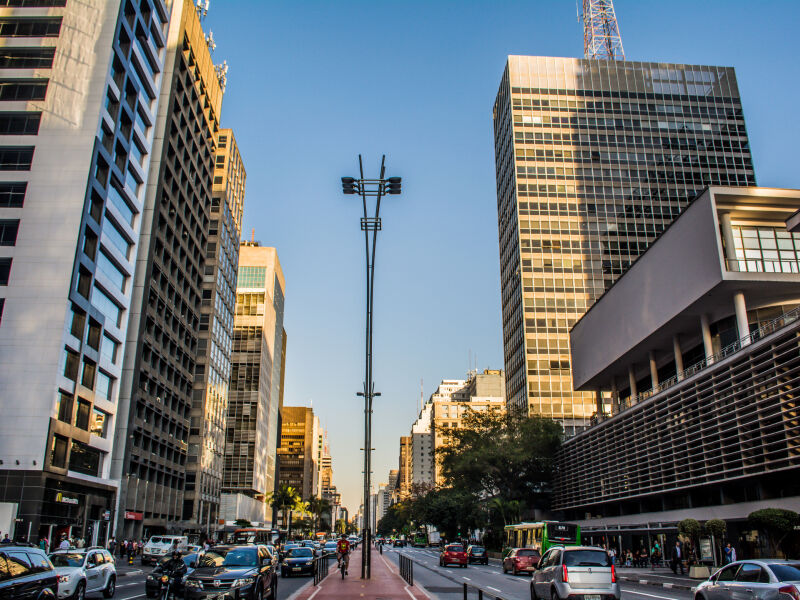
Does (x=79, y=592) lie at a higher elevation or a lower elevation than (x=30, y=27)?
lower

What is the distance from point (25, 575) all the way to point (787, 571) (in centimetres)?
1612

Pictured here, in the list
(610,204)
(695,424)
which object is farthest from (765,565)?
(610,204)

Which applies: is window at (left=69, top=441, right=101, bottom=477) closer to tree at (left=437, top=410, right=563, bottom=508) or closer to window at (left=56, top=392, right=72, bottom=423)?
window at (left=56, top=392, right=72, bottom=423)

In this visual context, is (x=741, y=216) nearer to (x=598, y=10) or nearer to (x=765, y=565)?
(x=765, y=565)

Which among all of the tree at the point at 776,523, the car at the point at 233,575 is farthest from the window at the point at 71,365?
the tree at the point at 776,523

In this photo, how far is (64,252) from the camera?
47656 millimetres

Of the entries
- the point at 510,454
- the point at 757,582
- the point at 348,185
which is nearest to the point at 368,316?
the point at 348,185

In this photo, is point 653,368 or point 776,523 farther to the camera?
point 653,368

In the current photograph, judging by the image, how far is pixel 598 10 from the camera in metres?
115

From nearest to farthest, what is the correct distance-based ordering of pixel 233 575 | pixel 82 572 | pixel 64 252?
pixel 233 575 → pixel 82 572 → pixel 64 252

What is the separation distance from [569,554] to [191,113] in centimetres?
7791

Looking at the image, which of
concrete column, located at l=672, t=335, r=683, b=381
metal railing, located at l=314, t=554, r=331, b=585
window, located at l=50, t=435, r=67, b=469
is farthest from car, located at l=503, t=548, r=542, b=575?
window, located at l=50, t=435, r=67, b=469

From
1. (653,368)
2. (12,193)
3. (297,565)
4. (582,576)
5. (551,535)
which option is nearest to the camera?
(582,576)

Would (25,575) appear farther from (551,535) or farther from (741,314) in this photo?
(741,314)
